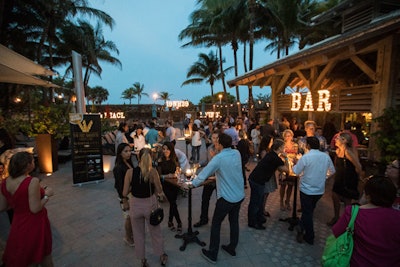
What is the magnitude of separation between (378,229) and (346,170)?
2.39 m

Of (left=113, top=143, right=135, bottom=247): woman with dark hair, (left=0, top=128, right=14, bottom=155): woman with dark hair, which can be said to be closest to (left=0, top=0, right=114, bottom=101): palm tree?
(left=0, top=128, right=14, bottom=155): woman with dark hair

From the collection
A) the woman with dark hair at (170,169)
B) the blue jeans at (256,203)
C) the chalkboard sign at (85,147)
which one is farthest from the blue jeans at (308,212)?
the chalkboard sign at (85,147)

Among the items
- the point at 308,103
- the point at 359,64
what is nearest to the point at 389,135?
the point at 359,64

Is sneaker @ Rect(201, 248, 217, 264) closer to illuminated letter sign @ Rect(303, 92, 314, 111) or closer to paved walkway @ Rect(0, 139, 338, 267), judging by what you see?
paved walkway @ Rect(0, 139, 338, 267)

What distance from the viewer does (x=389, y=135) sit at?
4.53 metres

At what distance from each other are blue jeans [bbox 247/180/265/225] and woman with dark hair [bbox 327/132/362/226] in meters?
1.41

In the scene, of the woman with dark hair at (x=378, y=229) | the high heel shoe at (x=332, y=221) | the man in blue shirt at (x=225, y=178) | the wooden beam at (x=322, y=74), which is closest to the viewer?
the woman with dark hair at (x=378, y=229)

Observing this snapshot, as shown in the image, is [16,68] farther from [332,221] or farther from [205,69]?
[205,69]

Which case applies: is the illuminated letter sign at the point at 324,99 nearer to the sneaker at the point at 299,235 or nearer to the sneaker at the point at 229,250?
the sneaker at the point at 299,235

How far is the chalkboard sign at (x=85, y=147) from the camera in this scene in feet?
20.6

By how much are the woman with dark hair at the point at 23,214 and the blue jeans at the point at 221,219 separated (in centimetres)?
210

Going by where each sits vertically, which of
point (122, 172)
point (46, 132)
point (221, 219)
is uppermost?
point (46, 132)

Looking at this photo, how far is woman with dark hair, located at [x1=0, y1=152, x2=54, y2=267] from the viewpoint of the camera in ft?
7.45

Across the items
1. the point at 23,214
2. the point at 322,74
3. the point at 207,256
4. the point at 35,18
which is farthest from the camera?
the point at 35,18
